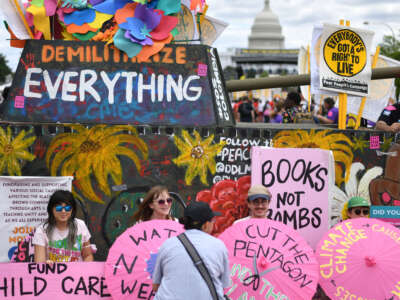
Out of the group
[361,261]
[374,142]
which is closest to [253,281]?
[361,261]

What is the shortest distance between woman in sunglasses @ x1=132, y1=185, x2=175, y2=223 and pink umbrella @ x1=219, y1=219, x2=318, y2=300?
22.7 inches

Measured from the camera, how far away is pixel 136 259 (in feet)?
16.3

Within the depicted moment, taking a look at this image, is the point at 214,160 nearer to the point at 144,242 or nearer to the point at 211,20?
the point at 144,242

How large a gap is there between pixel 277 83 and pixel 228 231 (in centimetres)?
239

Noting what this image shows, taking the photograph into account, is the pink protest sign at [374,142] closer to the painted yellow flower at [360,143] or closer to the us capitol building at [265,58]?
the painted yellow flower at [360,143]

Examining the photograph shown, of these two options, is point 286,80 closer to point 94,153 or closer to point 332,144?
point 332,144

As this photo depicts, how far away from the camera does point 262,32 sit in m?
156

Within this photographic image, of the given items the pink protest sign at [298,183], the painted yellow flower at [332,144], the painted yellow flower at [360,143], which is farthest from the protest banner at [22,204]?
the painted yellow flower at [360,143]

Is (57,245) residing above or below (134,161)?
below

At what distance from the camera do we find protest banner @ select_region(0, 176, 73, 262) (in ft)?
18.8

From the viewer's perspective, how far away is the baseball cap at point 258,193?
5551 mm

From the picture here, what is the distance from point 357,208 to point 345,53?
1.74 meters

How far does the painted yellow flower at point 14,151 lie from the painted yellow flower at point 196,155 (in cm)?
135

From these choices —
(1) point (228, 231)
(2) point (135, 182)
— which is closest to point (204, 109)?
(2) point (135, 182)
